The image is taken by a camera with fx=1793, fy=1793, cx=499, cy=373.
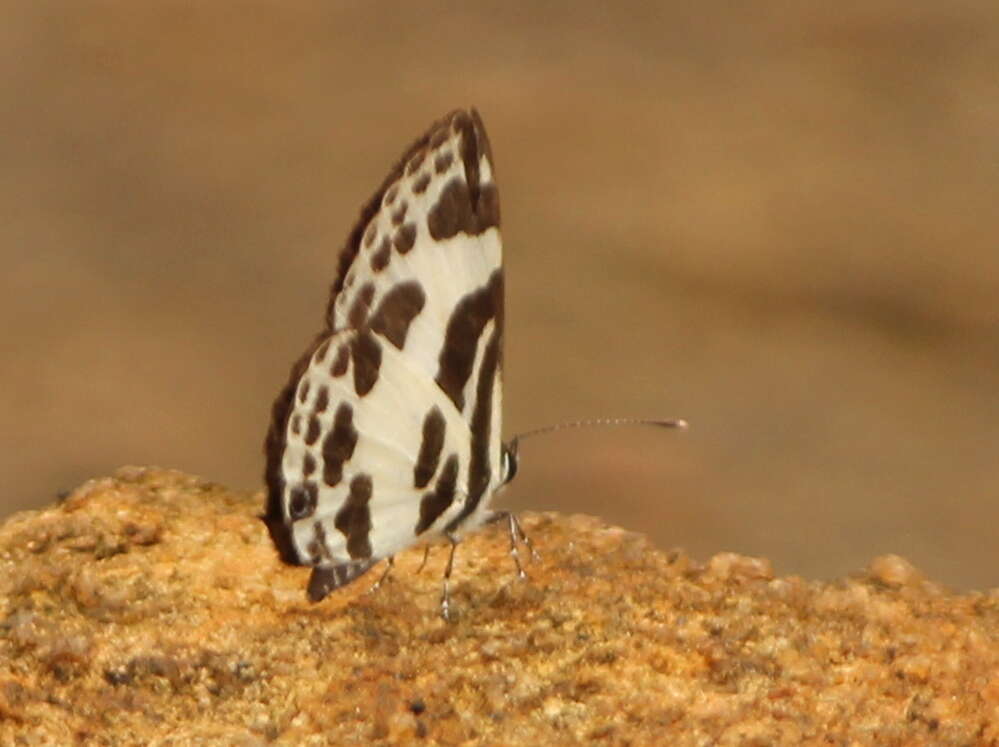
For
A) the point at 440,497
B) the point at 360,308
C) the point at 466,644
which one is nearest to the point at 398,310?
the point at 360,308

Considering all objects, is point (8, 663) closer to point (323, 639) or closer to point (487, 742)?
point (323, 639)

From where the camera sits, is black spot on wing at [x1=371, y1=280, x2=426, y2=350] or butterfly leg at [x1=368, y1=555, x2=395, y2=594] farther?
butterfly leg at [x1=368, y1=555, x2=395, y2=594]

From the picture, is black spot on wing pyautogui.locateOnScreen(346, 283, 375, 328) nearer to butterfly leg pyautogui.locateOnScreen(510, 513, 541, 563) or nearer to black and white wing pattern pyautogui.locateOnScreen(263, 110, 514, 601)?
black and white wing pattern pyautogui.locateOnScreen(263, 110, 514, 601)

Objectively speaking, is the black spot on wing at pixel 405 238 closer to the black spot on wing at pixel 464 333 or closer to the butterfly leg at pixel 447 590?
the black spot on wing at pixel 464 333

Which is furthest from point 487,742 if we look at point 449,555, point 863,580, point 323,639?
point 863,580

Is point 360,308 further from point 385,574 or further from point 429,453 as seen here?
point 385,574

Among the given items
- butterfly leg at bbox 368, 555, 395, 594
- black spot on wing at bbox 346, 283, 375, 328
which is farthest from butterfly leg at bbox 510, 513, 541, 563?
black spot on wing at bbox 346, 283, 375, 328

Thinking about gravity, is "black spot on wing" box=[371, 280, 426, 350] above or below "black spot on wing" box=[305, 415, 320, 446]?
above

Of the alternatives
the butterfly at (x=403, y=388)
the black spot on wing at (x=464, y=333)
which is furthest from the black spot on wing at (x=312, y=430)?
the black spot on wing at (x=464, y=333)
